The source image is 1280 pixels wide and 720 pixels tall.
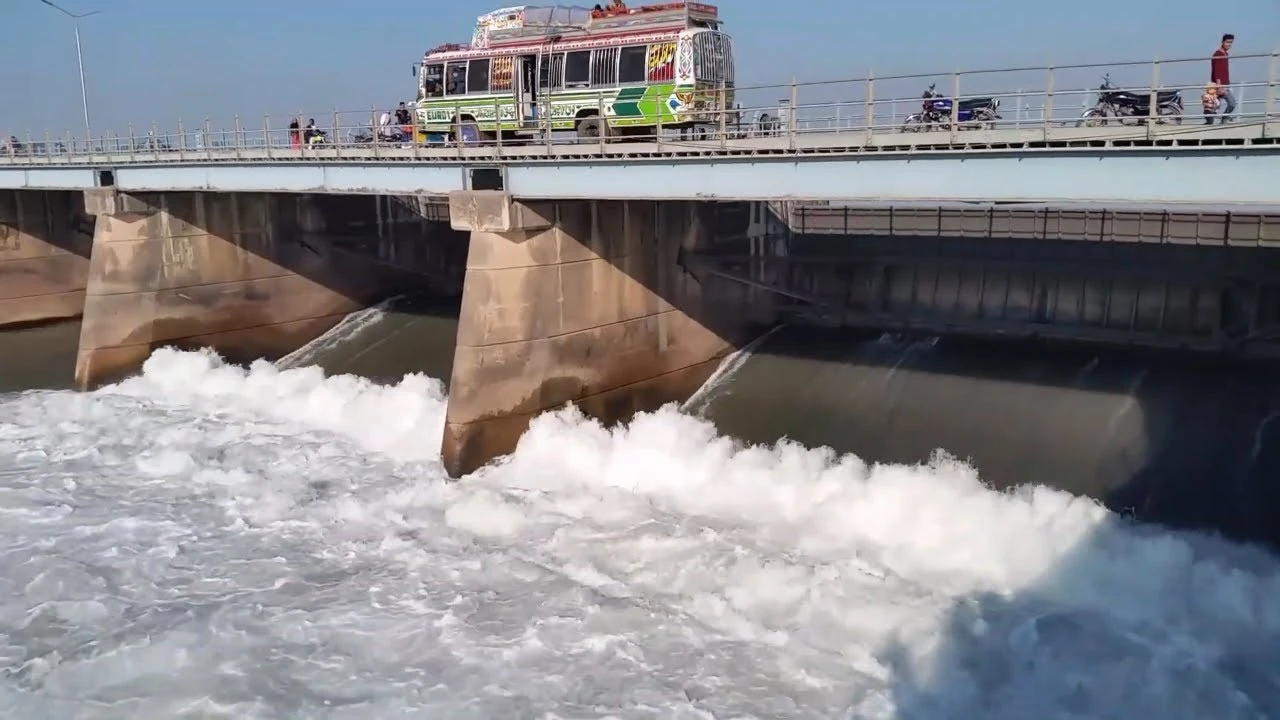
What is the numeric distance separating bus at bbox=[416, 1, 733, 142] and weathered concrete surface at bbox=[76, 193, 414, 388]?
240 inches

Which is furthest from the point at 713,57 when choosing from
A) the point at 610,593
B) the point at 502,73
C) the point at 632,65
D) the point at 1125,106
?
the point at 610,593

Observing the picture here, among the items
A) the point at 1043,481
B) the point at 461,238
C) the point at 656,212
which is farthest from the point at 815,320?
the point at 461,238

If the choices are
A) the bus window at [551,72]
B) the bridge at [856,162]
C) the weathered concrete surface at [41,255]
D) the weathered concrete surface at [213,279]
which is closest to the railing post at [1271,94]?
the bridge at [856,162]

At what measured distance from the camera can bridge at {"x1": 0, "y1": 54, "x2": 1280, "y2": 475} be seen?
12758 millimetres

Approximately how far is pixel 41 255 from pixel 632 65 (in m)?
24.4

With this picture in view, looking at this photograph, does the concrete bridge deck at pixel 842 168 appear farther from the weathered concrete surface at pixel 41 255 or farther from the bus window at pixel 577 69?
the weathered concrete surface at pixel 41 255

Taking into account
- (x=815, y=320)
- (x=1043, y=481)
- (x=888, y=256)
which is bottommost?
(x=1043, y=481)

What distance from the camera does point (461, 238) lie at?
28906mm

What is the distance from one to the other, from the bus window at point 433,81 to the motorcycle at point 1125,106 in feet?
49.7

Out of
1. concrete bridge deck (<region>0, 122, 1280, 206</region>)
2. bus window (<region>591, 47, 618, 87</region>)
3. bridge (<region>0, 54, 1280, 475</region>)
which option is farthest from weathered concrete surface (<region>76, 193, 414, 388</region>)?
bus window (<region>591, 47, 618, 87</region>)

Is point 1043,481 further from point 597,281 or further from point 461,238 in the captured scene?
point 461,238

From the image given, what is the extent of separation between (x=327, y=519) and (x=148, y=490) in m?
4.13

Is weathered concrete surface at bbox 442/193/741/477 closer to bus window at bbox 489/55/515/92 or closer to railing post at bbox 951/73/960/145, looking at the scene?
bus window at bbox 489/55/515/92

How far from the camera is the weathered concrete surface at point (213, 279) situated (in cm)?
2588
